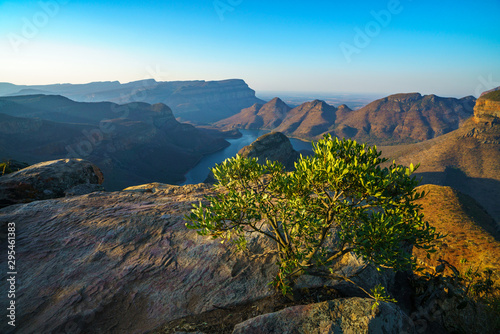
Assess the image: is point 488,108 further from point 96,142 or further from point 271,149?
point 96,142

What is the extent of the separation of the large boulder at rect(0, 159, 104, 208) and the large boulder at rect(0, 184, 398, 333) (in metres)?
2.90

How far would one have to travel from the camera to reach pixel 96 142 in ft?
404

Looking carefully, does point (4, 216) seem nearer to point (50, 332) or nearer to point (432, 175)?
point (50, 332)

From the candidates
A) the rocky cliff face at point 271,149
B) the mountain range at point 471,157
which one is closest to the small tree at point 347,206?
the rocky cliff face at point 271,149

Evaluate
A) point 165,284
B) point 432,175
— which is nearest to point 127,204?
point 165,284

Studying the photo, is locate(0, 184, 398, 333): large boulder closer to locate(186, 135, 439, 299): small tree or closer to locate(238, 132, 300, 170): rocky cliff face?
locate(186, 135, 439, 299): small tree

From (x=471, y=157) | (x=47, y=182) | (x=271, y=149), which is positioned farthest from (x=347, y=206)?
(x=471, y=157)

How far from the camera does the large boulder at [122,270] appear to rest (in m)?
7.88

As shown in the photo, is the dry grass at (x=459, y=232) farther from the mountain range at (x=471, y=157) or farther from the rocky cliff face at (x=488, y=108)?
the rocky cliff face at (x=488, y=108)

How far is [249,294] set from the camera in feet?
27.5

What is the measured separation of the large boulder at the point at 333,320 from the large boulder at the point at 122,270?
177 centimetres

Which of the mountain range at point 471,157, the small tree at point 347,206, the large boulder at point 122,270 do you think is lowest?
the mountain range at point 471,157

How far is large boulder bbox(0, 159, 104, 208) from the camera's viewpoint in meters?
16.0

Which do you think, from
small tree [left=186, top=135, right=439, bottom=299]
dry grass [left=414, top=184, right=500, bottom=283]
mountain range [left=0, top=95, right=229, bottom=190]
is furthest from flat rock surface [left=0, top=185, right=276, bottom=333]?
mountain range [left=0, top=95, right=229, bottom=190]
